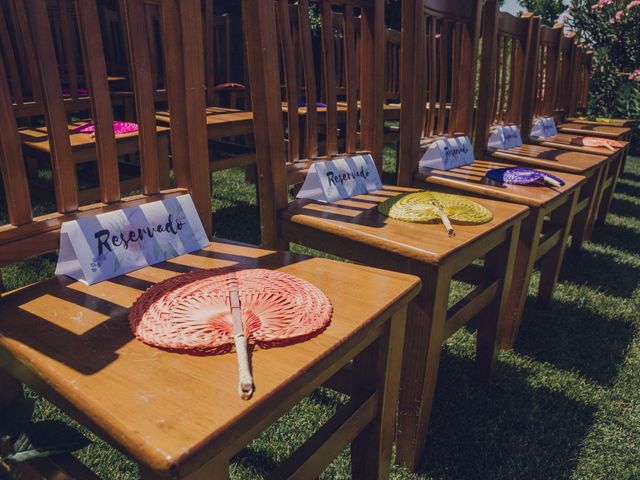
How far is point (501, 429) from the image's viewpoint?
4.63 ft

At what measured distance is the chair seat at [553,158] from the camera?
2.04 meters

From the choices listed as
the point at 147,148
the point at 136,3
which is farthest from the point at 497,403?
the point at 136,3

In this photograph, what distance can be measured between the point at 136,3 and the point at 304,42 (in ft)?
1.69

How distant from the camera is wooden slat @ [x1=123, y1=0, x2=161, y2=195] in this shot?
0.91m

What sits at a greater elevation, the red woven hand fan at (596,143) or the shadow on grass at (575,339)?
the red woven hand fan at (596,143)

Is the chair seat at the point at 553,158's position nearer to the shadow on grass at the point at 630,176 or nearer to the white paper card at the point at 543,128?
the white paper card at the point at 543,128

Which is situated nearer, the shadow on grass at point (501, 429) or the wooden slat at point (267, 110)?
the wooden slat at point (267, 110)

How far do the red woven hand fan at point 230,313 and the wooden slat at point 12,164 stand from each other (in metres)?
0.24

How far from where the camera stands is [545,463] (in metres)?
1.29

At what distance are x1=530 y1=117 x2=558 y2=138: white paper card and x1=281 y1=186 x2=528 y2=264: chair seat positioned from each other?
5.91 feet

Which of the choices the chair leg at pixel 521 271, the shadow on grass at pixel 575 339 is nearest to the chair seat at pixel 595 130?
the shadow on grass at pixel 575 339

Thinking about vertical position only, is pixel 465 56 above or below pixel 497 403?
above

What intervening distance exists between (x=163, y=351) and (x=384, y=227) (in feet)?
2.22

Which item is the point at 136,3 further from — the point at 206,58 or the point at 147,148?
the point at 206,58
